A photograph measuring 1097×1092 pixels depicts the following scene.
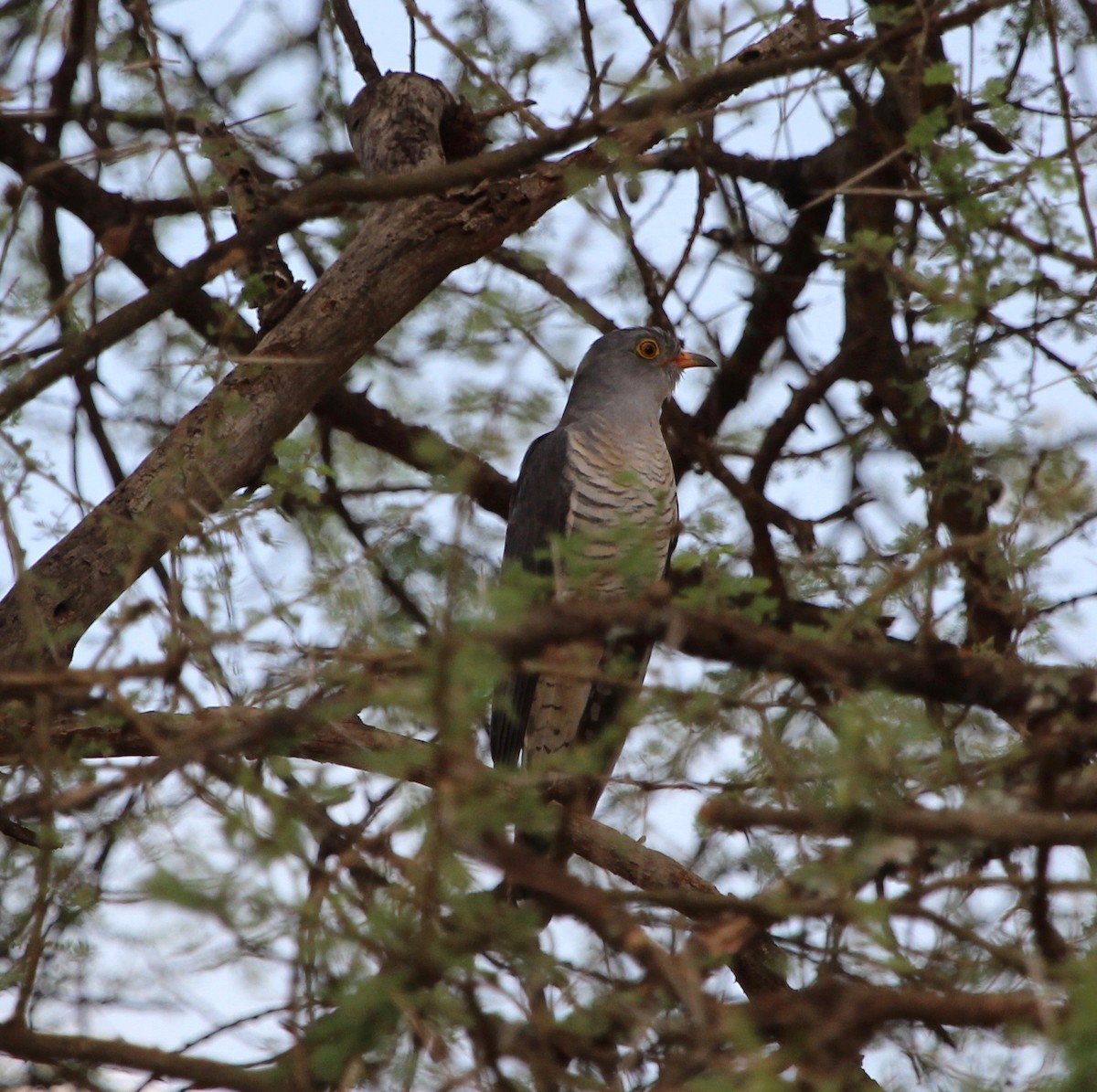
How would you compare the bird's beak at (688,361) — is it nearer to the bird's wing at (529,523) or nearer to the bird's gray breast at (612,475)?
the bird's gray breast at (612,475)

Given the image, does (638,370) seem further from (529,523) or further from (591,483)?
(529,523)

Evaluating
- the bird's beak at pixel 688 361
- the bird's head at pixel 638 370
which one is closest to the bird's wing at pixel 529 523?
the bird's head at pixel 638 370

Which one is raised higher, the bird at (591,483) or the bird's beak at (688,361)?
the bird's beak at (688,361)

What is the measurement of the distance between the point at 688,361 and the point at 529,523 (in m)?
1.01

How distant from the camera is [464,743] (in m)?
1.81

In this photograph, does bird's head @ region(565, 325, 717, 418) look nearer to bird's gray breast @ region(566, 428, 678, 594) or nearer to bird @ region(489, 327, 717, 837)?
bird @ region(489, 327, 717, 837)

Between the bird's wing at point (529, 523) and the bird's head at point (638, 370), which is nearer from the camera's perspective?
the bird's wing at point (529, 523)

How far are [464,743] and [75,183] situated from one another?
363cm

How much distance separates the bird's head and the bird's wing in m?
0.34

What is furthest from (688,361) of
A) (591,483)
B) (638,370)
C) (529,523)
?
(529,523)

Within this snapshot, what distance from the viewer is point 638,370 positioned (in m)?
5.48

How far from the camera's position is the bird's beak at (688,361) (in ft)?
17.9

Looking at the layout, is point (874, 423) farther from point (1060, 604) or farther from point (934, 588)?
point (934, 588)

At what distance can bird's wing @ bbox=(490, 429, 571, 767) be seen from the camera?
4.96 m
